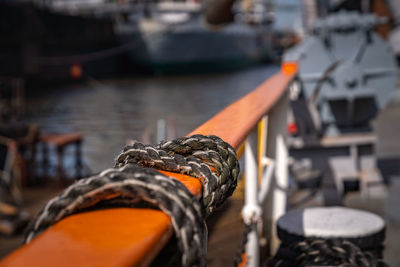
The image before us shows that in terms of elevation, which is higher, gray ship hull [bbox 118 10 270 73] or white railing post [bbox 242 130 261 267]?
white railing post [bbox 242 130 261 267]

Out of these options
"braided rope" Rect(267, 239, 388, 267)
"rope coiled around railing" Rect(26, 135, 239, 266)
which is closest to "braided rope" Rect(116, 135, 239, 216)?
"rope coiled around railing" Rect(26, 135, 239, 266)

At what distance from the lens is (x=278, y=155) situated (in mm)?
3141

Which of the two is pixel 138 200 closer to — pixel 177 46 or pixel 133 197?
pixel 133 197

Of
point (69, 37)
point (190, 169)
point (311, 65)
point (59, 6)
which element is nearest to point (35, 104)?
point (69, 37)

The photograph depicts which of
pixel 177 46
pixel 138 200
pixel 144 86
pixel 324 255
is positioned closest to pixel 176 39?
pixel 177 46

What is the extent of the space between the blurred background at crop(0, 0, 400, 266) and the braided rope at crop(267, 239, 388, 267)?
1.30 metres

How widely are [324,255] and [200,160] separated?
1.03 metres

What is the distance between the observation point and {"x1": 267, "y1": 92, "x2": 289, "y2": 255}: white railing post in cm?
295

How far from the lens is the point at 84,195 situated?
0.65 meters

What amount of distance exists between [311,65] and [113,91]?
55.4 ft

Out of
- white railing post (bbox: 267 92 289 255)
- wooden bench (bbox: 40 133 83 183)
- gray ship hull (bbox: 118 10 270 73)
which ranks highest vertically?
white railing post (bbox: 267 92 289 255)

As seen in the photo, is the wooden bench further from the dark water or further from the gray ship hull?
the gray ship hull

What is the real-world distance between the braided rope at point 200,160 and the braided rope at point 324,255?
0.91m

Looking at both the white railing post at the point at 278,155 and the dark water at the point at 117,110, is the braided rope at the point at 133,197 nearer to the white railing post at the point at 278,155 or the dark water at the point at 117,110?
the white railing post at the point at 278,155
